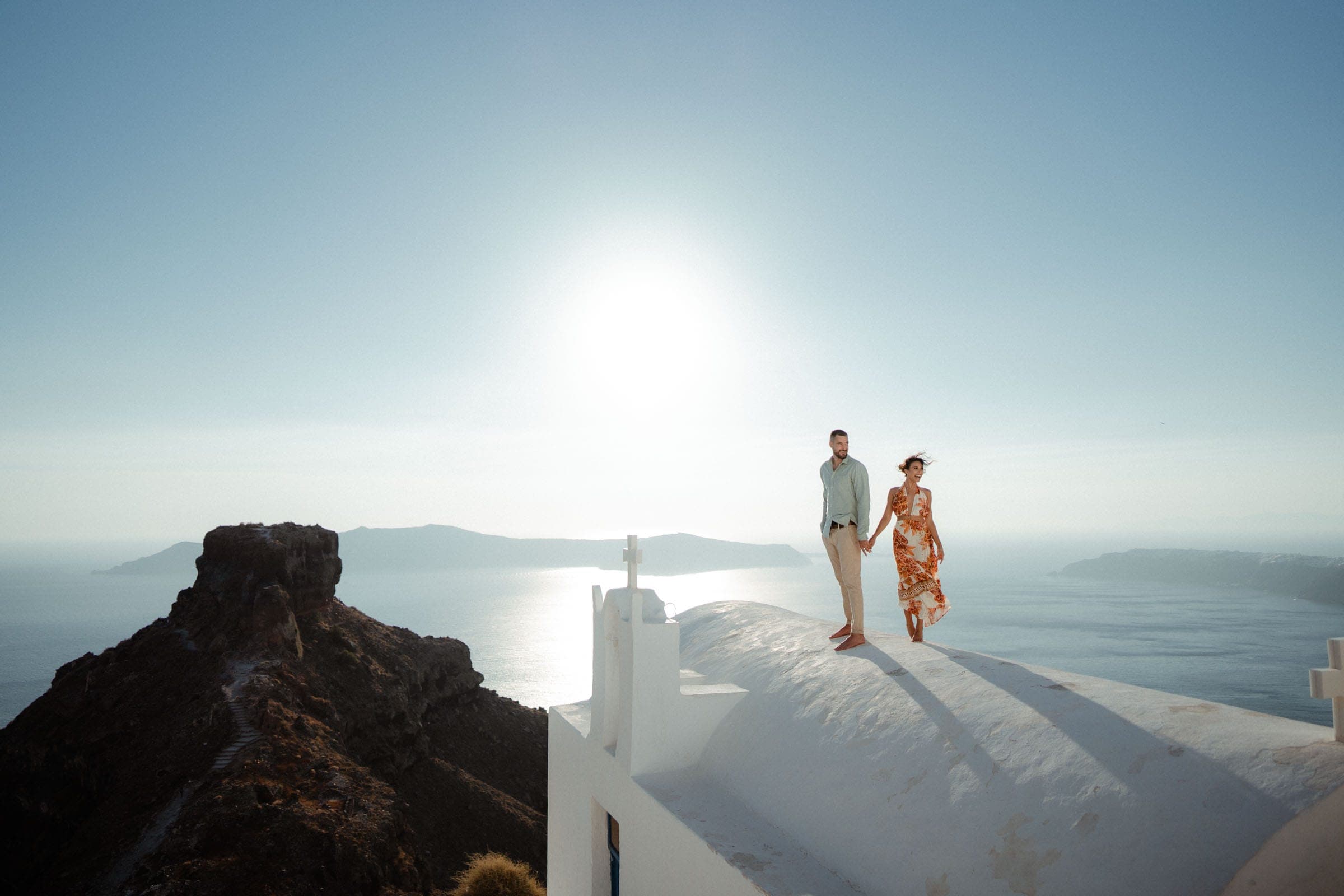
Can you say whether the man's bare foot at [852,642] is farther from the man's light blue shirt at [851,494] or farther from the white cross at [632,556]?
the white cross at [632,556]

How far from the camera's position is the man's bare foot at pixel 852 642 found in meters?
5.44

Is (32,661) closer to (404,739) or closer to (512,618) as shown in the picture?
(512,618)

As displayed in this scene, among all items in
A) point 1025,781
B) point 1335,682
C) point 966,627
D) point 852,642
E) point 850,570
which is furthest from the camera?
point 966,627

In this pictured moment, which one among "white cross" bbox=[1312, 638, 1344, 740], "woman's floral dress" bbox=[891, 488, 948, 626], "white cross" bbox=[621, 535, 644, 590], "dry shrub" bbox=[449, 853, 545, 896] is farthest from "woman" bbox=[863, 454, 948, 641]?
"dry shrub" bbox=[449, 853, 545, 896]

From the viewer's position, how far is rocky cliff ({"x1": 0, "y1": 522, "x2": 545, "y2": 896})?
59.0 ft

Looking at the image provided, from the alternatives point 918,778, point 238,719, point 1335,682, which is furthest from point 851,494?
point 238,719

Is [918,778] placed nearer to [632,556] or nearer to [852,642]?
[852,642]

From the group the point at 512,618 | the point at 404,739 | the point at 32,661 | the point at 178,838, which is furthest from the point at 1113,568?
the point at 32,661

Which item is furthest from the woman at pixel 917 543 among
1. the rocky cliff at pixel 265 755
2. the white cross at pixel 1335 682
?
the rocky cliff at pixel 265 755

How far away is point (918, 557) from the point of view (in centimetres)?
572

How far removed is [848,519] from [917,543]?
0.57 meters

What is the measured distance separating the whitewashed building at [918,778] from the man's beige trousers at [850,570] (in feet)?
0.90

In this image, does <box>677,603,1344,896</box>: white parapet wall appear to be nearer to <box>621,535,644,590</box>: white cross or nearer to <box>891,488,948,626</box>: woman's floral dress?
<box>891,488,948,626</box>: woman's floral dress

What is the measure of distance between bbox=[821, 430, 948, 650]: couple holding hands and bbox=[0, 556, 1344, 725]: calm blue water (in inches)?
1132
